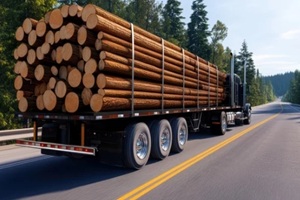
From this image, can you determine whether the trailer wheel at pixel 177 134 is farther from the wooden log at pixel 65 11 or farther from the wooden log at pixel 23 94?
the wooden log at pixel 65 11

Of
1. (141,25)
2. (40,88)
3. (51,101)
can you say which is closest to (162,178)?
(51,101)

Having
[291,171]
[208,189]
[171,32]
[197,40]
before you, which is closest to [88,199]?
[208,189]

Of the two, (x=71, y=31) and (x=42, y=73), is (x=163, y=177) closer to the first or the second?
(x=42, y=73)

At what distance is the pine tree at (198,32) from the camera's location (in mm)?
A: 56188

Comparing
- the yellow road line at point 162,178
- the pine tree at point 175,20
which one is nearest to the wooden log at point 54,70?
the yellow road line at point 162,178

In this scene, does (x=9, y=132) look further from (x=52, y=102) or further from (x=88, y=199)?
(x=88, y=199)

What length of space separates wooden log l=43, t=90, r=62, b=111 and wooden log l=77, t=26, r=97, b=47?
4.39 ft

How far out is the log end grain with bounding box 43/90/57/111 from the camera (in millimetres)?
7156

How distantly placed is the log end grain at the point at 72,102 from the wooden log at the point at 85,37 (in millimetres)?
1101

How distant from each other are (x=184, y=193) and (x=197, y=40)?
52720 mm

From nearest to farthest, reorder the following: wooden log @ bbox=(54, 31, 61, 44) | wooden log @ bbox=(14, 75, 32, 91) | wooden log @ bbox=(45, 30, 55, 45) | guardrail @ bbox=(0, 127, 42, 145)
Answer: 1. wooden log @ bbox=(54, 31, 61, 44)
2. wooden log @ bbox=(45, 30, 55, 45)
3. wooden log @ bbox=(14, 75, 32, 91)
4. guardrail @ bbox=(0, 127, 42, 145)

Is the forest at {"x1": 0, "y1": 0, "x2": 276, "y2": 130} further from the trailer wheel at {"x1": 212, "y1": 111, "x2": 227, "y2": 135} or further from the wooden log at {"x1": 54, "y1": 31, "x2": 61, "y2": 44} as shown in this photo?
the wooden log at {"x1": 54, "y1": 31, "x2": 61, "y2": 44}

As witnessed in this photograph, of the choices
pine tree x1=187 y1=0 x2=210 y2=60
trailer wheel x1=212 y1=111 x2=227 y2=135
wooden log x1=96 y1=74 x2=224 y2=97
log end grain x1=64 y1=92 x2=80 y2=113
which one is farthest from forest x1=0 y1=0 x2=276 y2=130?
log end grain x1=64 y1=92 x2=80 y2=113

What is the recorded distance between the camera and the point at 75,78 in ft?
22.8
